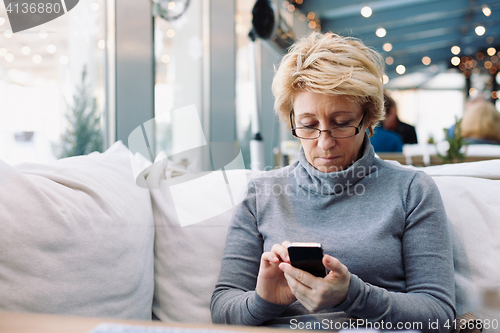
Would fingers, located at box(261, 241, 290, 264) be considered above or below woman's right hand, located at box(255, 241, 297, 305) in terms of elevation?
above

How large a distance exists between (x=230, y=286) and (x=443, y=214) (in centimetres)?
56

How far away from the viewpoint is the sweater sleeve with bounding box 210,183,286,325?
92cm

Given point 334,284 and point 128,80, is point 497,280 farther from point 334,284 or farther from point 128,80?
point 128,80

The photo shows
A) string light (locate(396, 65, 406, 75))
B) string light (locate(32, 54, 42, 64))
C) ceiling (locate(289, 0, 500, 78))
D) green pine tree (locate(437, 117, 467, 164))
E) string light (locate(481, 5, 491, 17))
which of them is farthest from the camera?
string light (locate(396, 65, 406, 75))

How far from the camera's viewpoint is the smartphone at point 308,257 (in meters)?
0.74

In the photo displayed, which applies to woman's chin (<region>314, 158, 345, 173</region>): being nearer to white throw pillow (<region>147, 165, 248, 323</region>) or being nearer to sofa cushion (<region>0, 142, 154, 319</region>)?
white throw pillow (<region>147, 165, 248, 323</region>)

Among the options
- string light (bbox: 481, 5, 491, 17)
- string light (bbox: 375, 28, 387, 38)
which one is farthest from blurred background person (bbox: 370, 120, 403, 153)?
string light (bbox: 375, 28, 387, 38)

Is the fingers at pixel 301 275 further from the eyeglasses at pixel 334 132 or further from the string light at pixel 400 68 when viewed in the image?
the string light at pixel 400 68

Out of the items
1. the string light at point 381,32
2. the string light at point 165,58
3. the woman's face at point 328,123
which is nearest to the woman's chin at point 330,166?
the woman's face at point 328,123

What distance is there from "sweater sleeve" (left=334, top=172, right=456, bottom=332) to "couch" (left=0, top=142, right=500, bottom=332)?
0.16m

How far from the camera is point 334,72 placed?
1.05 metres

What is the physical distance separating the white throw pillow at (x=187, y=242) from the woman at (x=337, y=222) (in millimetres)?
102

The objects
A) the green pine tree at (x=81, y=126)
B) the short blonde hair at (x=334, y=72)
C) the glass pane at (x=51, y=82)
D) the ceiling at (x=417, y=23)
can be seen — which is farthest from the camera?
the ceiling at (x=417, y=23)

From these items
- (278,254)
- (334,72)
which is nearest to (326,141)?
(334,72)
